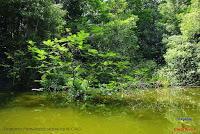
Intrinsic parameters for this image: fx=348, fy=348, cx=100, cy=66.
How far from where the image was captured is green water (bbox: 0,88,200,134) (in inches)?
282

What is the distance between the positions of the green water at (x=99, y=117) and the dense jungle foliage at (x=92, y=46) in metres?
1.80

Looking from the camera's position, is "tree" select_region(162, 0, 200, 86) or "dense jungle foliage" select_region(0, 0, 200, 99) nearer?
"dense jungle foliage" select_region(0, 0, 200, 99)

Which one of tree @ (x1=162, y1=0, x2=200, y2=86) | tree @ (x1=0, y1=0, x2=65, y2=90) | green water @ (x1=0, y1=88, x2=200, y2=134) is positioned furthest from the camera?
tree @ (x1=162, y1=0, x2=200, y2=86)

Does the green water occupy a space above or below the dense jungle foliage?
below

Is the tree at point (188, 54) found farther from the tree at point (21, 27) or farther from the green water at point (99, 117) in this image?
the green water at point (99, 117)

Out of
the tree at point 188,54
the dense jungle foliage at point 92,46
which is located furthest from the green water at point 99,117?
the tree at point 188,54

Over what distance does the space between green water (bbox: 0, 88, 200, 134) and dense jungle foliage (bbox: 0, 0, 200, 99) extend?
5.91ft

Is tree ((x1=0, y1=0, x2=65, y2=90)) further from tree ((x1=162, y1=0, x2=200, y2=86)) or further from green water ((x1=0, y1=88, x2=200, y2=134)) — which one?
tree ((x1=162, y1=0, x2=200, y2=86))

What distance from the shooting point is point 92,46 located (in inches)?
813

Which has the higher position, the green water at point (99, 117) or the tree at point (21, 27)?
the tree at point (21, 27)

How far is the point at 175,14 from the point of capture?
24469mm

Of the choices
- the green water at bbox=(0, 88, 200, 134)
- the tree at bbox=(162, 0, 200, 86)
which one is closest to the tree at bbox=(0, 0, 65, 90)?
the green water at bbox=(0, 88, 200, 134)

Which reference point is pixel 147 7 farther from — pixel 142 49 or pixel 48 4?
pixel 48 4

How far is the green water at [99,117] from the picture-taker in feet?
23.5
